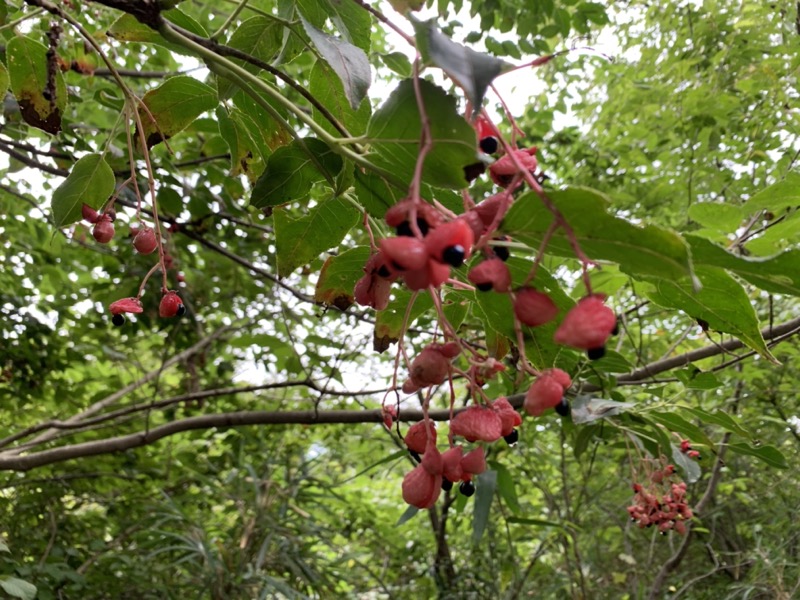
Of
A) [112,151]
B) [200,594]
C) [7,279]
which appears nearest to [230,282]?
[7,279]

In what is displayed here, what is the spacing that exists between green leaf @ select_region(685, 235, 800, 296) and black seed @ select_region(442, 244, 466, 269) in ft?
0.65

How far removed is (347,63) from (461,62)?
0.65ft

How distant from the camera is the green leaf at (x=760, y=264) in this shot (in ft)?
1.43

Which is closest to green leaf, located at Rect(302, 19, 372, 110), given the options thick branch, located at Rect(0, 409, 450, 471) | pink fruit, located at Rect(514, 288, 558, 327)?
pink fruit, located at Rect(514, 288, 558, 327)

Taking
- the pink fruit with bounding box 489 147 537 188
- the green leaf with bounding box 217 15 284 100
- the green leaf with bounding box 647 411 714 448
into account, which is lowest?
the pink fruit with bounding box 489 147 537 188

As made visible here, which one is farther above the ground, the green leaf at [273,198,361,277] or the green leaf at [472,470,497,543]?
the green leaf at [472,470,497,543]

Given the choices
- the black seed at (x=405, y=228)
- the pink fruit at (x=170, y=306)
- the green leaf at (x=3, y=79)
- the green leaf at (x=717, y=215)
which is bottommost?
the black seed at (x=405, y=228)

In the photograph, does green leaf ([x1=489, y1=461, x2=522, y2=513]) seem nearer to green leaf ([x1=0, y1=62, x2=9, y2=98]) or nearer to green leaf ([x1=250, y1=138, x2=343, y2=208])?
green leaf ([x1=250, y1=138, x2=343, y2=208])

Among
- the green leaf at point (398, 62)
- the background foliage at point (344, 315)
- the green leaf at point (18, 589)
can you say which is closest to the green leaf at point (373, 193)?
the background foliage at point (344, 315)

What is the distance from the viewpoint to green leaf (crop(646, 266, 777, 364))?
52 cm

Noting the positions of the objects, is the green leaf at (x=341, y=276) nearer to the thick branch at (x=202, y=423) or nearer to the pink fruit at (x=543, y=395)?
the pink fruit at (x=543, y=395)

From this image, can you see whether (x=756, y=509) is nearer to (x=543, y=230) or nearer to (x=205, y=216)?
(x=205, y=216)

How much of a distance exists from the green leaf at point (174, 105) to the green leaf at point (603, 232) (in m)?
0.57

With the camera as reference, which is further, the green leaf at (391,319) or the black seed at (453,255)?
the green leaf at (391,319)
